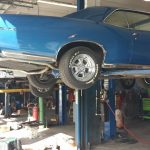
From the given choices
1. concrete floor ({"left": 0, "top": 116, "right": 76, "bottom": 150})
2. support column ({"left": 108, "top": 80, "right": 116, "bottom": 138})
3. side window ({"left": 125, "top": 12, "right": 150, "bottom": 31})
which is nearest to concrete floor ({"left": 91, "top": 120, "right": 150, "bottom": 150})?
support column ({"left": 108, "top": 80, "right": 116, "bottom": 138})

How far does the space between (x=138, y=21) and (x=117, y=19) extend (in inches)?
15.5

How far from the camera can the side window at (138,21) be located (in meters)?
5.29

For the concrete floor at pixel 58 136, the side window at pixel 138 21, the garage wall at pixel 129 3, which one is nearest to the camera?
the side window at pixel 138 21

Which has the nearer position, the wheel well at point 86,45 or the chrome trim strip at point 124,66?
the wheel well at point 86,45

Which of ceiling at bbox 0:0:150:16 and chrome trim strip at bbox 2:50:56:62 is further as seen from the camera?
ceiling at bbox 0:0:150:16

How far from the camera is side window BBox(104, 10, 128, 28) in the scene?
16.8ft

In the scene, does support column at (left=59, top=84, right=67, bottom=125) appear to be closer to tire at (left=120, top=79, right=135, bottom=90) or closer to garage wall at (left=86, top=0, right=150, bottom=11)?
garage wall at (left=86, top=0, right=150, bottom=11)

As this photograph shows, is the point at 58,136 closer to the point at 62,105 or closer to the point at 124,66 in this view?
the point at 62,105

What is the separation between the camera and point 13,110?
16.4 meters

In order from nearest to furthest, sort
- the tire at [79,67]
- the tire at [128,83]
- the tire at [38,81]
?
the tire at [79,67] < the tire at [38,81] < the tire at [128,83]

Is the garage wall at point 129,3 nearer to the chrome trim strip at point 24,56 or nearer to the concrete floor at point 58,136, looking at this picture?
the concrete floor at point 58,136

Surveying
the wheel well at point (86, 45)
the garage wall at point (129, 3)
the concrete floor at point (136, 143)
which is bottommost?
the concrete floor at point (136, 143)

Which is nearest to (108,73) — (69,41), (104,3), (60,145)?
(69,41)

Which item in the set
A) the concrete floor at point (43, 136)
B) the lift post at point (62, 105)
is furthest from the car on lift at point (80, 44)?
the lift post at point (62, 105)
